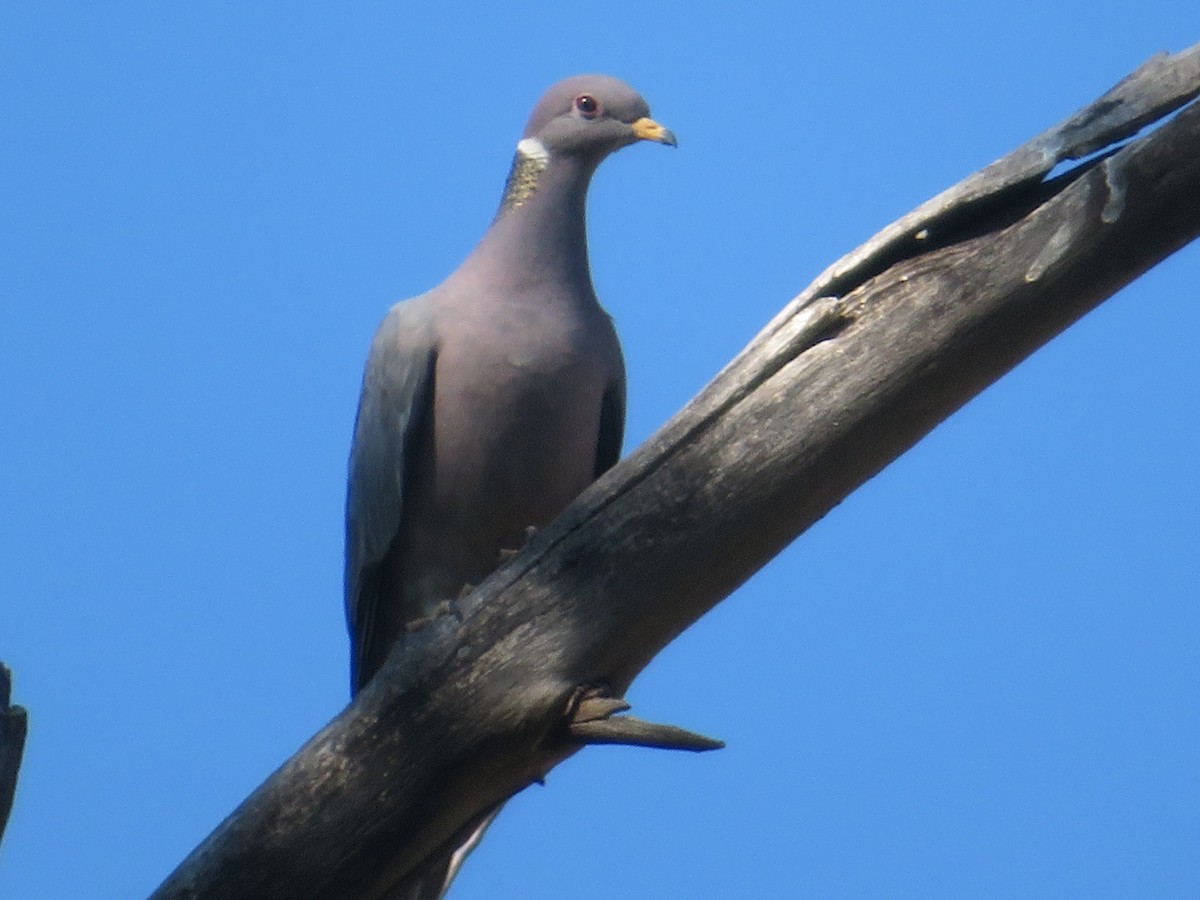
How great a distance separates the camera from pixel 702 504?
2.94m

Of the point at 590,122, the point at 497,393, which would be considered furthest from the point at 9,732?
the point at 590,122

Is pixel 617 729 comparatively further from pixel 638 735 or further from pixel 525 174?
pixel 525 174

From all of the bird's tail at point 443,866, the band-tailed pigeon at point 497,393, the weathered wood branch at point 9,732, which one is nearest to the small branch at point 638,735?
the bird's tail at point 443,866

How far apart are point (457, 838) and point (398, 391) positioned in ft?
3.74

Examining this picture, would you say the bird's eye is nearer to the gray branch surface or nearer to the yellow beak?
the yellow beak

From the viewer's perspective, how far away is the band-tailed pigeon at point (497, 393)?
3672 mm

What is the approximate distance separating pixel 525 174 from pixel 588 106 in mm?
235

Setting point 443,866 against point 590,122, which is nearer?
point 443,866

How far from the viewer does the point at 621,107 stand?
3945 millimetres

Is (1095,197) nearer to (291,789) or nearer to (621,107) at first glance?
(621,107)

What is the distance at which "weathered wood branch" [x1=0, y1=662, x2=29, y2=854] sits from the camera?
9.71ft

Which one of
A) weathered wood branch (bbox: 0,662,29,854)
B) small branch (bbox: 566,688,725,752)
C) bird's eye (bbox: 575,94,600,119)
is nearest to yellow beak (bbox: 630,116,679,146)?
bird's eye (bbox: 575,94,600,119)

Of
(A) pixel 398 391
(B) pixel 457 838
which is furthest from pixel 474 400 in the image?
(B) pixel 457 838

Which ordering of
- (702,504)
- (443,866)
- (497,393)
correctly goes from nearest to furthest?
(702,504) → (443,866) → (497,393)
